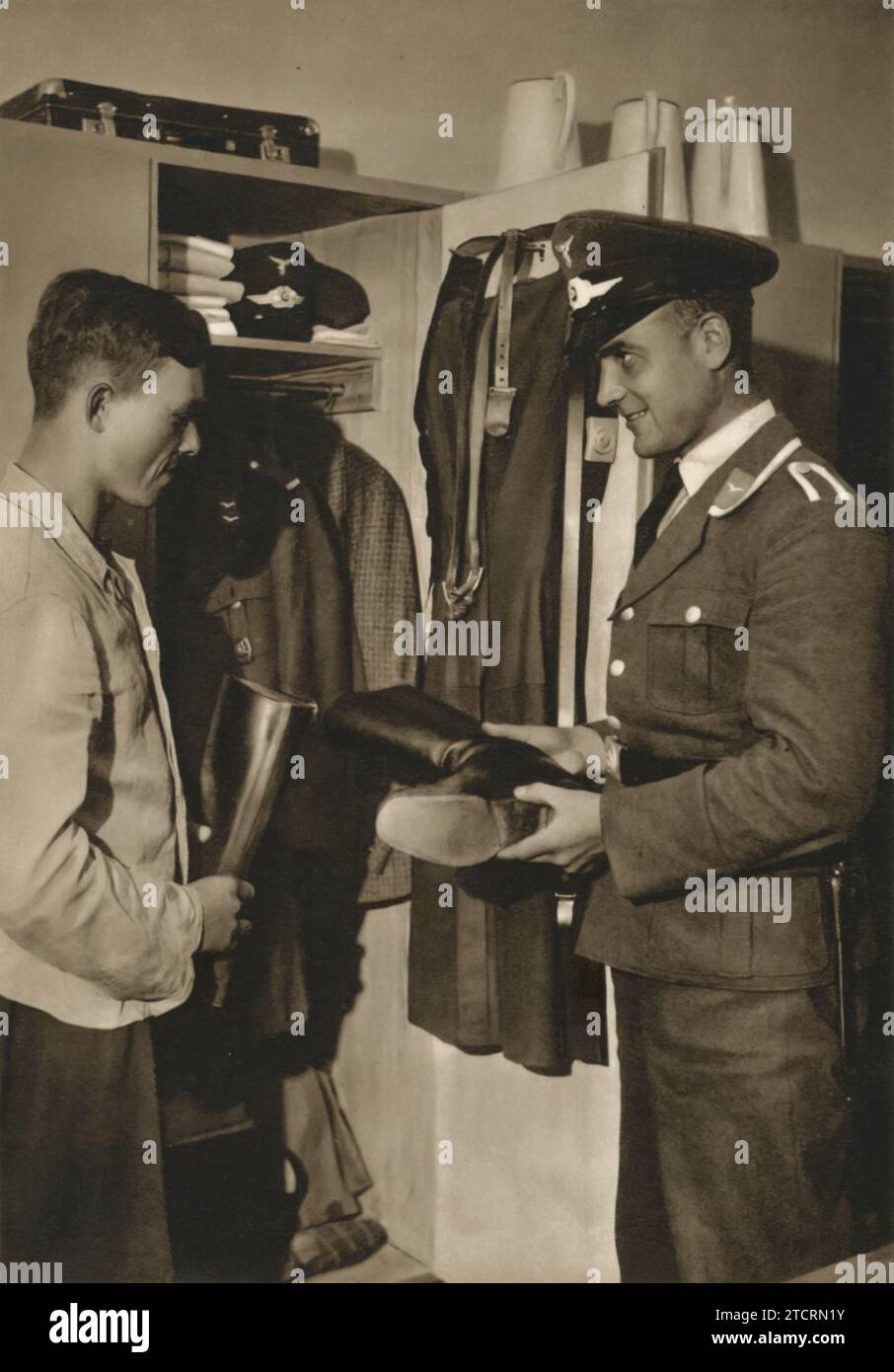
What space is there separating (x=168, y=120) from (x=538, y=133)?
0.60 metres

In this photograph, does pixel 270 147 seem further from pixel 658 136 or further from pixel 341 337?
pixel 658 136

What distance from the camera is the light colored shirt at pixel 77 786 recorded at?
1.75 meters

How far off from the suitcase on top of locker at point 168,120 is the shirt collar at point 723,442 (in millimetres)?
687

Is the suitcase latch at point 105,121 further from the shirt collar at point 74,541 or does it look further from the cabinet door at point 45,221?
the shirt collar at point 74,541

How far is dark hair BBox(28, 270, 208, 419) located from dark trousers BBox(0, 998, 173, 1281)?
0.78 m

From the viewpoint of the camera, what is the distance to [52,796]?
1.77 m

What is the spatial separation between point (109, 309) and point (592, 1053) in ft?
3.93

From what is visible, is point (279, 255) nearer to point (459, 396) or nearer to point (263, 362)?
point (263, 362)

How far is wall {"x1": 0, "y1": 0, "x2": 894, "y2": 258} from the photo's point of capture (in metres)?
2.04

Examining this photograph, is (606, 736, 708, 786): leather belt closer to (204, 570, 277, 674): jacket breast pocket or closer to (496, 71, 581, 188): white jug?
(204, 570, 277, 674): jacket breast pocket

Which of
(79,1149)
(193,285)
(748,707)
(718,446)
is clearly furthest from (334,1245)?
(193,285)

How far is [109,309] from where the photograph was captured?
1776 millimetres

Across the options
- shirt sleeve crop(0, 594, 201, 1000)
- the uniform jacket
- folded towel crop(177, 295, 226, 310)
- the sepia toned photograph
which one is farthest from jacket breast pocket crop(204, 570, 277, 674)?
the uniform jacket
